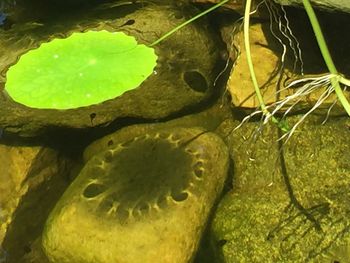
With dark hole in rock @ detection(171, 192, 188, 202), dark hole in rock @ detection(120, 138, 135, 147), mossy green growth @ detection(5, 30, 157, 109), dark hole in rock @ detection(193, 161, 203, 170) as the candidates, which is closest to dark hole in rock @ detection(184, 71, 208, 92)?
mossy green growth @ detection(5, 30, 157, 109)

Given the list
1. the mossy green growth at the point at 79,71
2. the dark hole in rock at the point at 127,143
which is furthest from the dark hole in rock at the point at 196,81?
the dark hole in rock at the point at 127,143

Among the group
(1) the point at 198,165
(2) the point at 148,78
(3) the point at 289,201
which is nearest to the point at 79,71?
(2) the point at 148,78

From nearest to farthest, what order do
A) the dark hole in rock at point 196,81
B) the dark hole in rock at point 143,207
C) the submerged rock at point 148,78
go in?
the dark hole in rock at point 143,207 → the submerged rock at point 148,78 → the dark hole in rock at point 196,81

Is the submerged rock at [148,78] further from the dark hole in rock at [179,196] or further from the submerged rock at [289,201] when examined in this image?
the dark hole in rock at [179,196]

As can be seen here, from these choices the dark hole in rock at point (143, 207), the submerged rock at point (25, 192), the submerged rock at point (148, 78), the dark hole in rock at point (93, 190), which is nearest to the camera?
the dark hole in rock at point (143, 207)

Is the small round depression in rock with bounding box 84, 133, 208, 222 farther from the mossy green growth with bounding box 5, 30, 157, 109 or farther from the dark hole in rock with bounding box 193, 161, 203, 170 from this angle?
the mossy green growth with bounding box 5, 30, 157, 109

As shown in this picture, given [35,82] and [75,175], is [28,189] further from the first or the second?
[35,82]

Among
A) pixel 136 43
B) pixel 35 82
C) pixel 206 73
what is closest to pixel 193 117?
pixel 206 73
